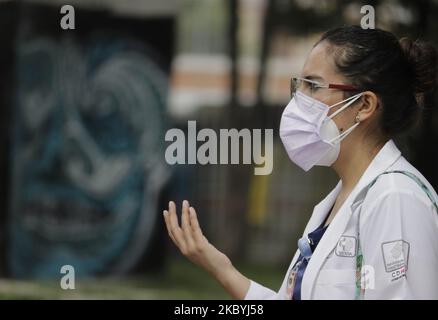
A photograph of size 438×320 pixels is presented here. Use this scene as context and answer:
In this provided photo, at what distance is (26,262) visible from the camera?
10680 millimetres

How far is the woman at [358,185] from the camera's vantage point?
2725mm

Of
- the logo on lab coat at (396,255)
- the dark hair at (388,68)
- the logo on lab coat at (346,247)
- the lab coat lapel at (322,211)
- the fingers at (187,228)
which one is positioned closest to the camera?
the logo on lab coat at (396,255)

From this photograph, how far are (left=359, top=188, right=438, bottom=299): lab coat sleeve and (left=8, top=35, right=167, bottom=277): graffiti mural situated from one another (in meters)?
8.08

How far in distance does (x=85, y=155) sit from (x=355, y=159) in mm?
8148

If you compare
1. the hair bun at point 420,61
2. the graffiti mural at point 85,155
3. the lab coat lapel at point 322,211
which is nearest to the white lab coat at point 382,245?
the lab coat lapel at point 322,211

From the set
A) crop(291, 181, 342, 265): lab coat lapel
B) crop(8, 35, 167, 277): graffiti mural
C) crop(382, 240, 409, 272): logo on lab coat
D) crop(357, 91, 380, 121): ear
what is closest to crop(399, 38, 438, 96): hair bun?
crop(357, 91, 380, 121): ear

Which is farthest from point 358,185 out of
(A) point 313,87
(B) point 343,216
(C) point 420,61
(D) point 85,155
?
(D) point 85,155

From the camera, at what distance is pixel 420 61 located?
3121mm

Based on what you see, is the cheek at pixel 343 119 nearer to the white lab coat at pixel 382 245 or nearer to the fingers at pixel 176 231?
the white lab coat at pixel 382 245

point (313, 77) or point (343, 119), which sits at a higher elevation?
point (313, 77)

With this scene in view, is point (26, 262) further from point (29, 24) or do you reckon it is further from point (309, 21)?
point (309, 21)

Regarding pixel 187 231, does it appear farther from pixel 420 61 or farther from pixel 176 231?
pixel 420 61

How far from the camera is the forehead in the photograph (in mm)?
3059

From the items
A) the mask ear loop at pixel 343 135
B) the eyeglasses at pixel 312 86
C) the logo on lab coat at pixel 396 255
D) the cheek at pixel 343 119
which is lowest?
the logo on lab coat at pixel 396 255
